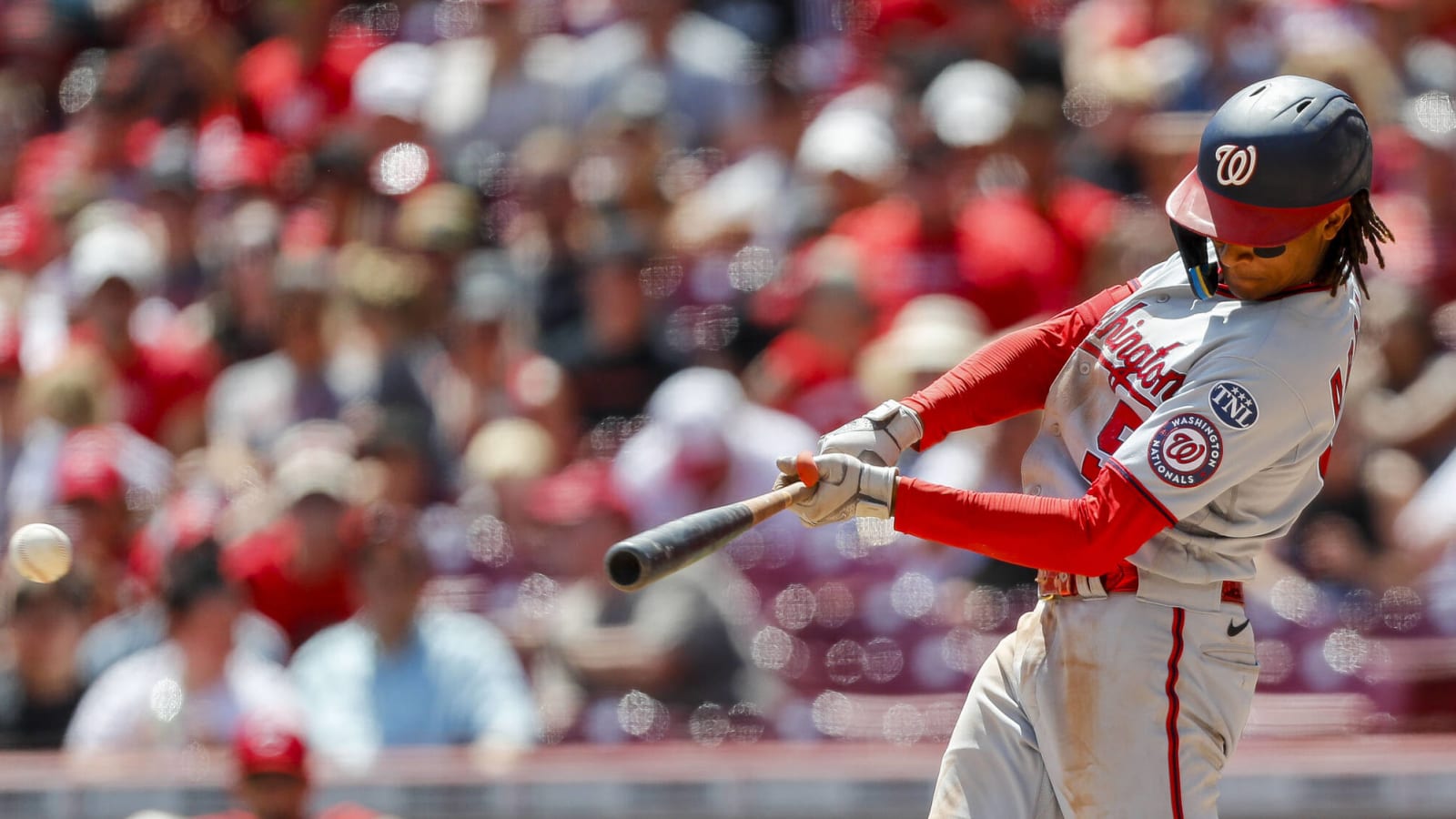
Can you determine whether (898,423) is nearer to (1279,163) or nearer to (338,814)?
(1279,163)

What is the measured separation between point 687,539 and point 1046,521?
0.61m

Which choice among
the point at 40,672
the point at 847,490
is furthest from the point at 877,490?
the point at 40,672

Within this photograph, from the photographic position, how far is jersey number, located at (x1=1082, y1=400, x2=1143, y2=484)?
3230 mm

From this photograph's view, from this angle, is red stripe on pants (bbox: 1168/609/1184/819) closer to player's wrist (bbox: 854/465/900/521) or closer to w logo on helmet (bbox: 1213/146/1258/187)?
player's wrist (bbox: 854/465/900/521)

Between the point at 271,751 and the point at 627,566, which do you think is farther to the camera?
the point at 271,751

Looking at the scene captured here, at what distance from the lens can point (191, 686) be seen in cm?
579

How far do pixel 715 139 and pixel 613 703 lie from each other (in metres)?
2.92

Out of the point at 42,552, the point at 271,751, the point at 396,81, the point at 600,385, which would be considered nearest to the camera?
the point at 42,552

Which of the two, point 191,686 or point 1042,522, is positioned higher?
point 1042,522

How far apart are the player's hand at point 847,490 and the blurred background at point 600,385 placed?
2.01 metres

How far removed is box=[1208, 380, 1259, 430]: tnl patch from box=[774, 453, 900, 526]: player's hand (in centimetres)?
53

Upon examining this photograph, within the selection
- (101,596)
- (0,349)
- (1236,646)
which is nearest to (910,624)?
(1236,646)

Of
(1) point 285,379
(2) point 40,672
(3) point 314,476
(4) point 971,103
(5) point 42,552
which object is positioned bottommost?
(2) point 40,672

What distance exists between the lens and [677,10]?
7996 millimetres
